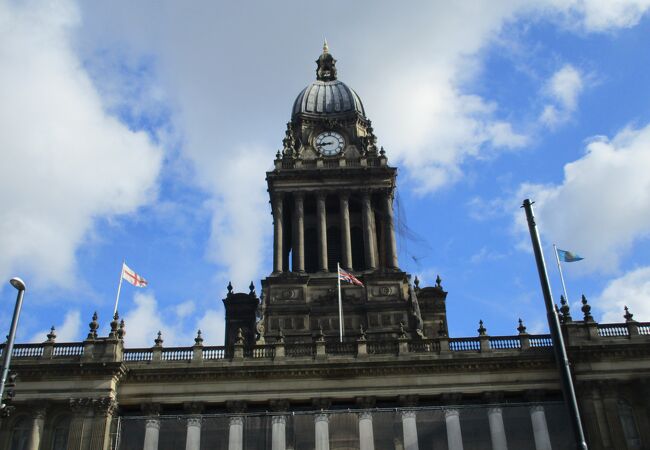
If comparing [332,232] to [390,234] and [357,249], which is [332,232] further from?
[390,234]

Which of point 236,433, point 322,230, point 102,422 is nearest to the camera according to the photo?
point 102,422

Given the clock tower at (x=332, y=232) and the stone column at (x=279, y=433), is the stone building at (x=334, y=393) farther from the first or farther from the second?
the clock tower at (x=332, y=232)

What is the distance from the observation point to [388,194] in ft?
209

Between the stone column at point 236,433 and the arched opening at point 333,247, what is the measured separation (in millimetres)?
20512

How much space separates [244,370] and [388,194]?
24.5 meters

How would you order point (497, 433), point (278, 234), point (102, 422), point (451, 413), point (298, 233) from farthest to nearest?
1. point (278, 234)
2. point (298, 233)
3. point (451, 413)
4. point (497, 433)
5. point (102, 422)

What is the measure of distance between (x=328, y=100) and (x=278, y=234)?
657 inches

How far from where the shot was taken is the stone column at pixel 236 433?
1665 inches

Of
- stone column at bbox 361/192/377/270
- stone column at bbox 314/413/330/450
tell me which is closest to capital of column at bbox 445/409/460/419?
stone column at bbox 314/413/330/450

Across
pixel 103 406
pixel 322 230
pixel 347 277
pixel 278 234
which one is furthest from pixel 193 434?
pixel 322 230

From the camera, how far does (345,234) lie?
2422 inches

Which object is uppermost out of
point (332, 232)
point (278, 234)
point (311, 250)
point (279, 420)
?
point (332, 232)

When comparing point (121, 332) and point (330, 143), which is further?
point (330, 143)

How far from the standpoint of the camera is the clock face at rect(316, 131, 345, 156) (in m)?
67.1
